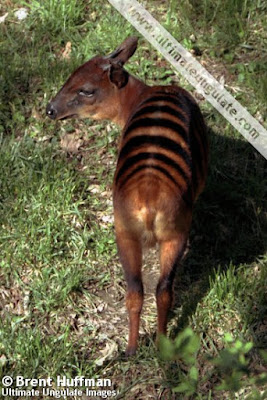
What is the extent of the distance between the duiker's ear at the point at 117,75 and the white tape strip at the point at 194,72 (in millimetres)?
1346

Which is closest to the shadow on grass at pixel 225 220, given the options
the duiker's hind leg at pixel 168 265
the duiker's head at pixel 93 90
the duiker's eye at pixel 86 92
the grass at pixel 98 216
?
the grass at pixel 98 216

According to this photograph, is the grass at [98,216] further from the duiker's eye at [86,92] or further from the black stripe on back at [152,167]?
the black stripe on back at [152,167]

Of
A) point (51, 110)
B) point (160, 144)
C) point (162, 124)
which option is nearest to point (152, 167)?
point (160, 144)

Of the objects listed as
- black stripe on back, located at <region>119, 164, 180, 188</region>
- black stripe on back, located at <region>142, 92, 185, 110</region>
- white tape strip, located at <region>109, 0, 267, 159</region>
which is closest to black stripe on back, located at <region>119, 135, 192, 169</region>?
black stripe on back, located at <region>119, 164, 180, 188</region>

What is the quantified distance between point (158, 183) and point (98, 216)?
5.28ft

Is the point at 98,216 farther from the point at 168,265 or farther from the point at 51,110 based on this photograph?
the point at 168,265

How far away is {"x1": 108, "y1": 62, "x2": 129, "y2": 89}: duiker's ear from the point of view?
5.55m

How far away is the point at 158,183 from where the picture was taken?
4.60 m

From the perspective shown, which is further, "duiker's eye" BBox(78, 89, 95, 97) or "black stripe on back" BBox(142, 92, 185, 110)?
"duiker's eye" BBox(78, 89, 95, 97)

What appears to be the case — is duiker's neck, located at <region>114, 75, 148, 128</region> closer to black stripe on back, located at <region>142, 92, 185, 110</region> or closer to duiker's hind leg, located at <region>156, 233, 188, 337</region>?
black stripe on back, located at <region>142, 92, 185, 110</region>

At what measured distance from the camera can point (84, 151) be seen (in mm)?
6602

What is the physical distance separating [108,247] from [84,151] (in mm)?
1048

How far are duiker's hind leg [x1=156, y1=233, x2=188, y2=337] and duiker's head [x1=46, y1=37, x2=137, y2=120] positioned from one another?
1.29 meters

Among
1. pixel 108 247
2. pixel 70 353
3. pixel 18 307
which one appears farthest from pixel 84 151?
pixel 70 353
